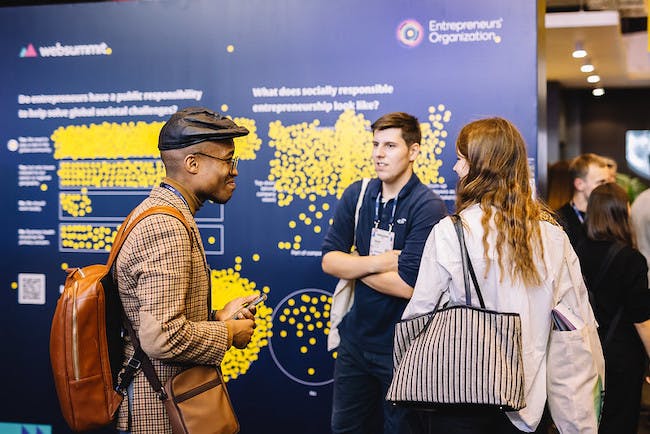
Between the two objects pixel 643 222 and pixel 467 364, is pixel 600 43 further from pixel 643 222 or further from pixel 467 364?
pixel 467 364

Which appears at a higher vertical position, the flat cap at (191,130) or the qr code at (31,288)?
the flat cap at (191,130)

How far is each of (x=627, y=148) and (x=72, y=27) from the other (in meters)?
9.63

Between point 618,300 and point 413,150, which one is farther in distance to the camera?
point 618,300

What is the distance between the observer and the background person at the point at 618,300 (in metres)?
3.02

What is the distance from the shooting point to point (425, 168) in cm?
346

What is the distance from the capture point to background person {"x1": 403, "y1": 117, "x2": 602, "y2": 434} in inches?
77.1

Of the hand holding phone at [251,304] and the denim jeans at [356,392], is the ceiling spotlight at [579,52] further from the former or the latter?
the hand holding phone at [251,304]

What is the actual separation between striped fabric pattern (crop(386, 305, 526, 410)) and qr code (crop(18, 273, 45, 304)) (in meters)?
2.70

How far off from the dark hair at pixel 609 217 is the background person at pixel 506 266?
118cm

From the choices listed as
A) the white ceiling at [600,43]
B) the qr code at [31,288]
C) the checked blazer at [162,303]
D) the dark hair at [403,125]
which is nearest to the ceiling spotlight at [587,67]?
the white ceiling at [600,43]

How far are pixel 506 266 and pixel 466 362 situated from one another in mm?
291

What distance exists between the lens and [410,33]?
3.49m

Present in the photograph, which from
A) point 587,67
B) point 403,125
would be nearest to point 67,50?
point 403,125

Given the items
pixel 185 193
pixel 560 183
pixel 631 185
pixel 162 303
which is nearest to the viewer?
pixel 162 303
